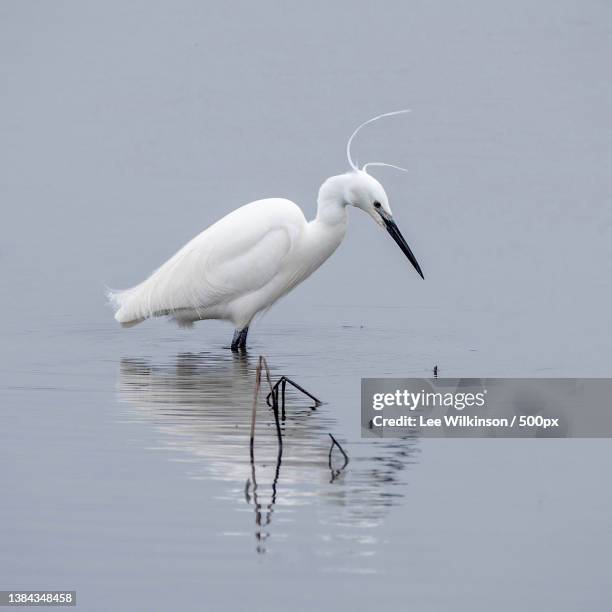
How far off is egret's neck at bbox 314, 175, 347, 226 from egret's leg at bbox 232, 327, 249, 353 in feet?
3.29

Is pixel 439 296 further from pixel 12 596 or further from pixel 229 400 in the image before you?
pixel 12 596

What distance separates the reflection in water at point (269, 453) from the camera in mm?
6668

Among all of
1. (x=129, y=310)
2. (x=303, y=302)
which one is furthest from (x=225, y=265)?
(x=303, y=302)

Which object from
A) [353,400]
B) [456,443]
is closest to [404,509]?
[456,443]

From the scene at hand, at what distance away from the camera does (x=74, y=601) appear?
18.4ft

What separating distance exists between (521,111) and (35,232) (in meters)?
8.79

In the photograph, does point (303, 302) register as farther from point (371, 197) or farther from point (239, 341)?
point (371, 197)

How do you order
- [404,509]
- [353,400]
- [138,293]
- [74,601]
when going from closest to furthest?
[74,601], [404,509], [353,400], [138,293]

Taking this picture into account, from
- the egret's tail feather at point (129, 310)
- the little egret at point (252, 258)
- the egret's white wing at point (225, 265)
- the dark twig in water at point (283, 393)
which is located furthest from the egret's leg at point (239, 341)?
the dark twig in water at point (283, 393)

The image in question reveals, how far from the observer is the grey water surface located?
612cm

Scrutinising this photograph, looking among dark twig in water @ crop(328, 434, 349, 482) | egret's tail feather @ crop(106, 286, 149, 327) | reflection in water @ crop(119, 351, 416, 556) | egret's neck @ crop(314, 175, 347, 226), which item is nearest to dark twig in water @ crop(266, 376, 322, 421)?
reflection in water @ crop(119, 351, 416, 556)

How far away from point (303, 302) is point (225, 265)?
2.40 metres

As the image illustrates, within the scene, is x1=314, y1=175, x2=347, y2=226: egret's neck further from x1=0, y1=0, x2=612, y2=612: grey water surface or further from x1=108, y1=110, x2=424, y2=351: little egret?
x1=0, y1=0, x2=612, y2=612: grey water surface

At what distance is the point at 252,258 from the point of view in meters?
11.4
